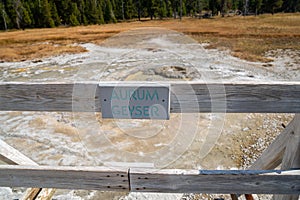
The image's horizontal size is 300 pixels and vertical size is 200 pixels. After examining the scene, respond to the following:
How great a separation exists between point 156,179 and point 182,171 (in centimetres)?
15

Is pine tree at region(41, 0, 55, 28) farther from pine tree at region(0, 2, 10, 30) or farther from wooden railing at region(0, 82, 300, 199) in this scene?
wooden railing at region(0, 82, 300, 199)

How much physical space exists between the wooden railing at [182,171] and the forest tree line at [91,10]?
38.7 metres

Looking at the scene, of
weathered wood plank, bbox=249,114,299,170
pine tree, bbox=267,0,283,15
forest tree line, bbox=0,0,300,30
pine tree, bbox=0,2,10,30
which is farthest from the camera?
pine tree, bbox=267,0,283,15

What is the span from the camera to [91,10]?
3744 centimetres

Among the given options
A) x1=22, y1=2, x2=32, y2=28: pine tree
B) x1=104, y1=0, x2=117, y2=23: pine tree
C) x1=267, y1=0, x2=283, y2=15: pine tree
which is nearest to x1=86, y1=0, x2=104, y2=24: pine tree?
x1=104, y1=0, x2=117, y2=23: pine tree

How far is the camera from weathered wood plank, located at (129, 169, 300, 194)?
1.21 meters

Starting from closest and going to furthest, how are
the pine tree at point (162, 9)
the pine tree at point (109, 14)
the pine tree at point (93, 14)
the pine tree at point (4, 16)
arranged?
the pine tree at point (4, 16) < the pine tree at point (93, 14) < the pine tree at point (109, 14) < the pine tree at point (162, 9)

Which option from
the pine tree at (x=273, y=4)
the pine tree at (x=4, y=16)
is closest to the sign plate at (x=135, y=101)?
the pine tree at (x=4, y=16)

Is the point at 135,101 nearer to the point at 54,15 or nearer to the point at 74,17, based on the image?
the point at 74,17

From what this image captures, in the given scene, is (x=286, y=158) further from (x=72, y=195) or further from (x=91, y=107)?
(x=72, y=195)

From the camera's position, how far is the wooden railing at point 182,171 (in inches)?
44.8

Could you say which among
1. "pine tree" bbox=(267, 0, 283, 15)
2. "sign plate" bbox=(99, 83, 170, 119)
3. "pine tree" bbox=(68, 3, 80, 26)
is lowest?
"sign plate" bbox=(99, 83, 170, 119)

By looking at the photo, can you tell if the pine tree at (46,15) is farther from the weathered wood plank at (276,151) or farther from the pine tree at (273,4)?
the pine tree at (273,4)

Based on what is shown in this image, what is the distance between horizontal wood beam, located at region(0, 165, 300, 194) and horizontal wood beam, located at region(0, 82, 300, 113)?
1.14 feet
